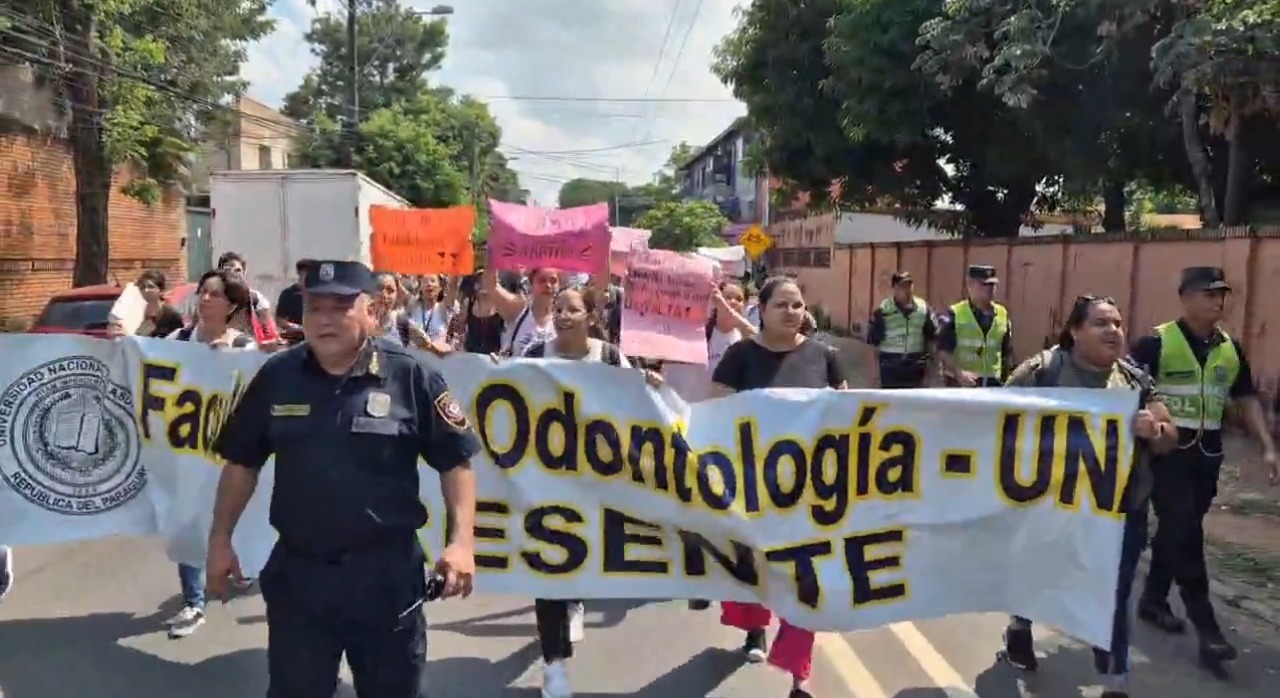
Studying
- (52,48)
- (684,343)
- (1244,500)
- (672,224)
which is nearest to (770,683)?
(684,343)

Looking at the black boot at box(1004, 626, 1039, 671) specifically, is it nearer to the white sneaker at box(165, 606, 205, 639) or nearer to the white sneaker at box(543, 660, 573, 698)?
the white sneaker at box(543, 660, 573, 698)

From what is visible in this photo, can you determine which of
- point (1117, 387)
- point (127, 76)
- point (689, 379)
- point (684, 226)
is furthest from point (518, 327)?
point (684, 226)

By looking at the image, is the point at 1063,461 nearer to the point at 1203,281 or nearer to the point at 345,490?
the point at 1203,281

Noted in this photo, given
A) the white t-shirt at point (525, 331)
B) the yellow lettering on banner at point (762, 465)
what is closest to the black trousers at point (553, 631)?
the yellow lettering on banner at point (762, 465)

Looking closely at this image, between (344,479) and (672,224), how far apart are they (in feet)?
180

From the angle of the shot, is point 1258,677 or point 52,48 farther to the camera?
point 52,48

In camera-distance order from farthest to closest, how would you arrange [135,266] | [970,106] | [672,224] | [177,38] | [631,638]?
[672,224], [135,266], [177,38], [970,106], [631,638]

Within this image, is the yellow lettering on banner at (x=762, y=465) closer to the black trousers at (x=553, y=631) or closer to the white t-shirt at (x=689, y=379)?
the black trousers at (x=553, y=631)

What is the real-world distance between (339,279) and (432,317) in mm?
7876

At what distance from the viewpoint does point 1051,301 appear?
1694cm

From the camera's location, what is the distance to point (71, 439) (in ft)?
17.7

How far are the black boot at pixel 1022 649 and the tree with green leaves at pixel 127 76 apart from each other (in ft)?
55.0

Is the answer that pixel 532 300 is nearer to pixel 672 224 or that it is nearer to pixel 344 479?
pixel 344 479

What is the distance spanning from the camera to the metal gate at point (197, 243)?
32500mm
